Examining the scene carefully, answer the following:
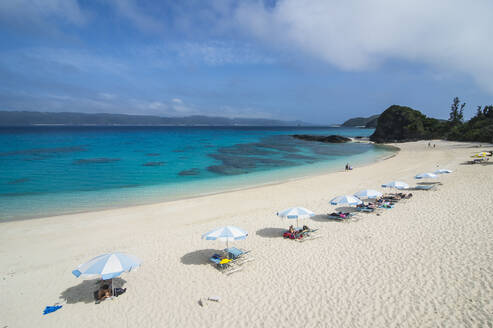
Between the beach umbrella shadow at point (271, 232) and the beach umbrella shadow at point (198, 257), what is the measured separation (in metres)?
2.72

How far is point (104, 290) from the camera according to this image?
859 cm

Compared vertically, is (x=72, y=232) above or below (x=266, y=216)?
below

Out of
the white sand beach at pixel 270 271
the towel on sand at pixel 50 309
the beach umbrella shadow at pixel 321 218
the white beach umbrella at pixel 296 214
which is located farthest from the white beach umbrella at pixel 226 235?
the beach umbrella shadow at pixel 321 218

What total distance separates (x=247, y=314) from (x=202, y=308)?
1.43 metres

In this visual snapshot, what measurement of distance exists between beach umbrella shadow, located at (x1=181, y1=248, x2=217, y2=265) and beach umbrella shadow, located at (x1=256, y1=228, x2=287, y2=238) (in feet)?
8.92

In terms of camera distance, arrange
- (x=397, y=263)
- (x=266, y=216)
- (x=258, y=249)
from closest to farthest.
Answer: (x=397, y=263) < (x=258, y=249) < (x=266, y=216)

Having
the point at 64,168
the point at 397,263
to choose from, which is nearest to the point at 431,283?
the point at 397,263

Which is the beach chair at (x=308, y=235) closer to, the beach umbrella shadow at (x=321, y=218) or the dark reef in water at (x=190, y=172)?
the beach umbrella shadow at (x=321, y=218)

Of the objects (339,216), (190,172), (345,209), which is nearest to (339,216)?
(339,216)

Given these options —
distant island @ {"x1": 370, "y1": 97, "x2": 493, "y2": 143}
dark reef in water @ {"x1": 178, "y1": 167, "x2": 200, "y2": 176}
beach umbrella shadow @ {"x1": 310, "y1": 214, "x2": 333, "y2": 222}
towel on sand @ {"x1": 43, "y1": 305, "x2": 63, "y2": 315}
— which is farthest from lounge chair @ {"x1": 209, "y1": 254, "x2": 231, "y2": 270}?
distant island @ {"x1": 370, "y1": 97, "x2": 493, "y2": 143}

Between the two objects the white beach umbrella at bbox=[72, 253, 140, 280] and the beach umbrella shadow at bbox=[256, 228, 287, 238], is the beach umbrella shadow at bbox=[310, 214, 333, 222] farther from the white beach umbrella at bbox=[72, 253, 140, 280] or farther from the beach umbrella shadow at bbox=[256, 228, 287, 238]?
the white beach umbrella at bbox=[72, 253, 140, 280]

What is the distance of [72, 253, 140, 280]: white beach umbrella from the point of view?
810 cm

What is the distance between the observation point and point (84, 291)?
30.1 feet

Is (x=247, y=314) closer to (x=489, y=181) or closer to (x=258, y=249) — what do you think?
(x=258, y=249)
